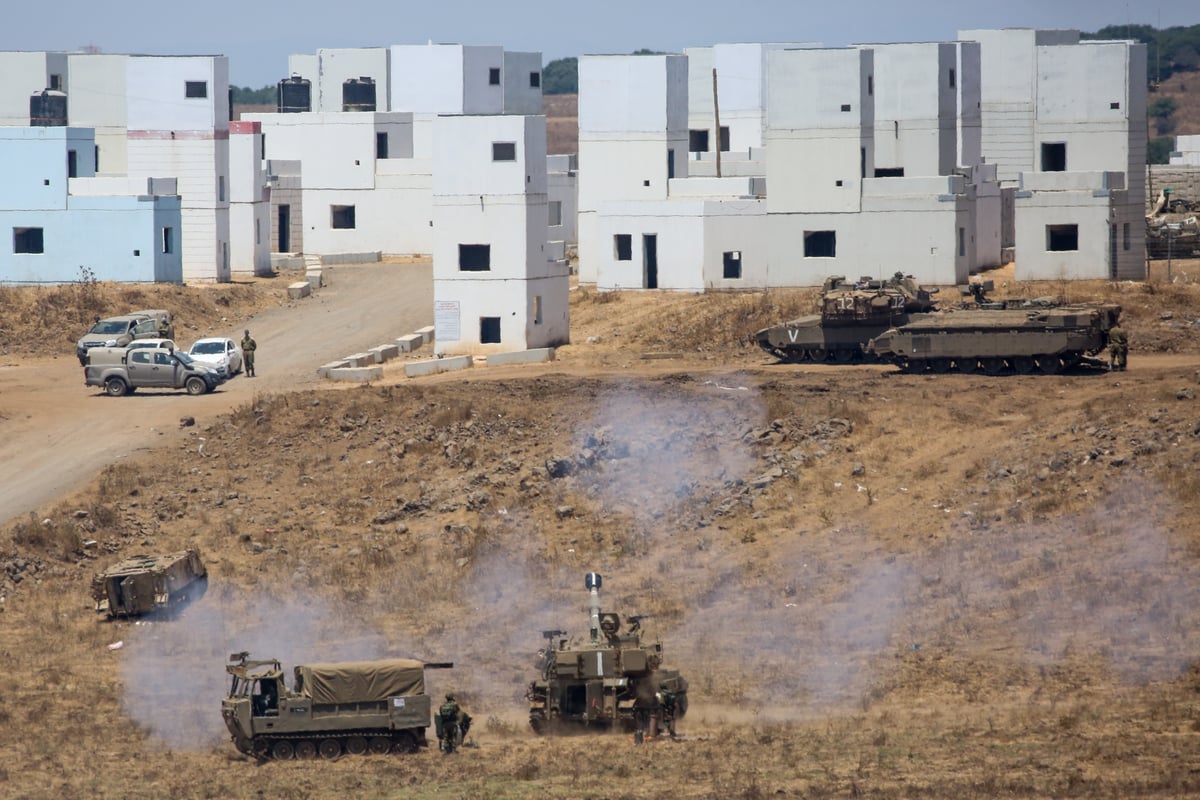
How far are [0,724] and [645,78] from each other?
46.3 m

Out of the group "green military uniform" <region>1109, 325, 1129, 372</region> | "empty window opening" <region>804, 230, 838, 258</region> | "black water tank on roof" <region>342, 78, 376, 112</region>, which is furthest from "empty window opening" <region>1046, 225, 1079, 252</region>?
"black water tank on roof" <region>342, 78, 376, 112</region>

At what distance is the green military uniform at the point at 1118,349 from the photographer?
1810 inches

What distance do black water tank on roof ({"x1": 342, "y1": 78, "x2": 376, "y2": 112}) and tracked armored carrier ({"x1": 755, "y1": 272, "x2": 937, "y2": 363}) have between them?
42.1 meters

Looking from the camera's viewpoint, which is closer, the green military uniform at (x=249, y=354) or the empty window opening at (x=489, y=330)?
the green military uniform at (x=249, y=354)

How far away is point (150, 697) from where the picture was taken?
31453mm

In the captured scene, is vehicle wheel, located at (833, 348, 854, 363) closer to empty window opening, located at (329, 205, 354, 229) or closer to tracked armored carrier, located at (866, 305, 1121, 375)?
tracked armored carrier, located at (866, 305, 1121, 375)

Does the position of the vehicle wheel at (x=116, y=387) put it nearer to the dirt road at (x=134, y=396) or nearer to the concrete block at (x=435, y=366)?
the dirt road at (x=134, y=396)

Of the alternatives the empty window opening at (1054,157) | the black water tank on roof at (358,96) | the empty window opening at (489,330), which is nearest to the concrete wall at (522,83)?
the black water tank on roof at (358,96)

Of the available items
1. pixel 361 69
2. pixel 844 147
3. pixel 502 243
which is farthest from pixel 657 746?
pixel 361 69

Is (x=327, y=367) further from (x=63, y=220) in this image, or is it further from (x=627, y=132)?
(x=627, y=132)

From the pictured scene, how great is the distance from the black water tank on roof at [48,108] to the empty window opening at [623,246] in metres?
25.3

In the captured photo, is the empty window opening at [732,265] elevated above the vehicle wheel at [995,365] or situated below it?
above

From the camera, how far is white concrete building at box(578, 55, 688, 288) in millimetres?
70438

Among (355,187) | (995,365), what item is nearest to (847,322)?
(995,365)
